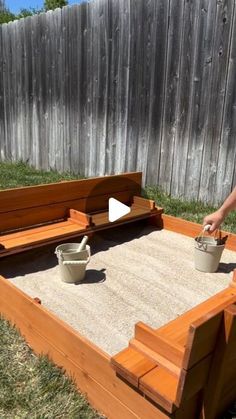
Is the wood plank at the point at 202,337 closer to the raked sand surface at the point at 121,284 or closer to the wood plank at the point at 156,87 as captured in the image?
the raked sand surface at the point at 121,284

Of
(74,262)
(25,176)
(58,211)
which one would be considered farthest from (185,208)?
(25,176)

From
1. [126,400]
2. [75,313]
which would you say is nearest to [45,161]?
[75,313]

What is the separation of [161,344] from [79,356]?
15.1 inches

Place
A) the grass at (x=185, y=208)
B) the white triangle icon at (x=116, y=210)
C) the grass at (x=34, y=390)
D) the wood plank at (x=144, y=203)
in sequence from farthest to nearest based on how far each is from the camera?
the grass at (x=185, y=208) → the wood plank at (x=144, y=203) → the white triangle icon at (x=116, y=210) → the grass at (x=34, y=390)

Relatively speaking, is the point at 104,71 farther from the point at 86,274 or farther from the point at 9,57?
the point at 86,274

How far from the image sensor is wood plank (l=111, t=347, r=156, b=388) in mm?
1410

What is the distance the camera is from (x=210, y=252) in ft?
8.83

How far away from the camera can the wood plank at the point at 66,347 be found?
4.85ft

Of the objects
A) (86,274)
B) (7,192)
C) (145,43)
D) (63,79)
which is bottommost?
(86,274)

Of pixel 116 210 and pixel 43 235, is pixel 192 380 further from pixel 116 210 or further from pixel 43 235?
pixel 116 210

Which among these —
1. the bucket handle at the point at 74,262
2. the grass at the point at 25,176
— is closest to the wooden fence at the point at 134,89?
the grass at the point at 25,176

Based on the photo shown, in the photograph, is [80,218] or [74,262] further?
[80,218]

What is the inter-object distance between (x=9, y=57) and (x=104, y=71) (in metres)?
2.13

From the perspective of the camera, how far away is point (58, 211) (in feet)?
10.7
